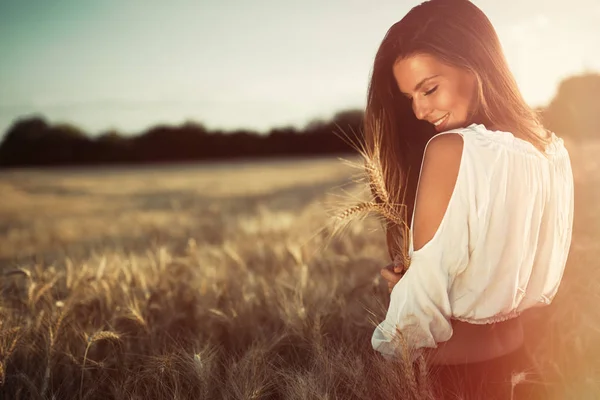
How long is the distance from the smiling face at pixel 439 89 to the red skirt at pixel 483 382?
746mm

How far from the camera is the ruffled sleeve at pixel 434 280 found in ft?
4.73

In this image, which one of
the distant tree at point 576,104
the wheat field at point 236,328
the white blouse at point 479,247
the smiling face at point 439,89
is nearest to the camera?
the white blouse at point 479,247

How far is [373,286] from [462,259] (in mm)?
1131

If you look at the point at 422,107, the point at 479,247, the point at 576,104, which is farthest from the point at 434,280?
the point at 576,104

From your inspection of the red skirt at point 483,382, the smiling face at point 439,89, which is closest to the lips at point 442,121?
the smiling face at point 439,89

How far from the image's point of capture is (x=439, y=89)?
1.59 m

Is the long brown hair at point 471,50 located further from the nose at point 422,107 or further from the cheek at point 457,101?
the nose at point 422,107

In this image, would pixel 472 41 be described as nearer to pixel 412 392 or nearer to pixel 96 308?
pixel 412 392

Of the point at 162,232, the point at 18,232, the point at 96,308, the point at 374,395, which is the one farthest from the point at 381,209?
the point at 18,232

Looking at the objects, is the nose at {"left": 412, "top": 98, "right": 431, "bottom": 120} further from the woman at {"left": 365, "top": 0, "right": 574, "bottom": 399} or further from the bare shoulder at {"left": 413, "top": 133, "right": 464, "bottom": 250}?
the bare shoulder at {"left": 413, "top": 133, "right": 464, "bottom": 250}

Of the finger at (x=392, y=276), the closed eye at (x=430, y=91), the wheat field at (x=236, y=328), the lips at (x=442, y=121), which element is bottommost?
the wheat field at (x=236, y=328)

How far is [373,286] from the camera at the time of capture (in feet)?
8.46

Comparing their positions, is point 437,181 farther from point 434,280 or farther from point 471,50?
point 471,50

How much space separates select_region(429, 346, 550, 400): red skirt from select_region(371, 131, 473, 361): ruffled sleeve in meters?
0.17
